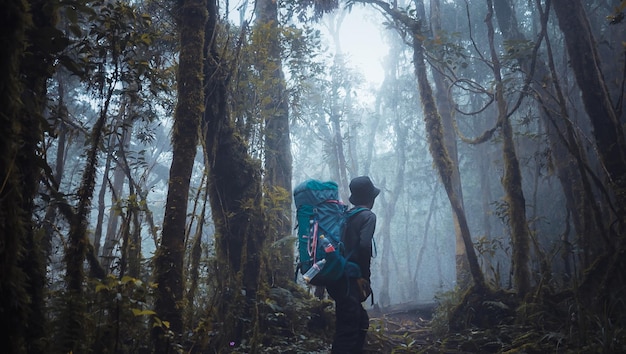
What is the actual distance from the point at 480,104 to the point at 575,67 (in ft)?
47.9

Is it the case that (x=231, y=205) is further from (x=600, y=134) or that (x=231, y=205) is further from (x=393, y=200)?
(x=393, y=200)

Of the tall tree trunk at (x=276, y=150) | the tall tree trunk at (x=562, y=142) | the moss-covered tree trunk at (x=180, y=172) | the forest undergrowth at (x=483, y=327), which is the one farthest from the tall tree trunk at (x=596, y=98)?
the moss-covered tree trunk at (x=180, y=172)

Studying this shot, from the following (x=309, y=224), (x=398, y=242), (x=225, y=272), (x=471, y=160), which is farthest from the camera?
(x=398, y=242)

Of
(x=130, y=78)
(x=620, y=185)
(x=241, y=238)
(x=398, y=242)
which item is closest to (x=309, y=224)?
(x=241, y=238)

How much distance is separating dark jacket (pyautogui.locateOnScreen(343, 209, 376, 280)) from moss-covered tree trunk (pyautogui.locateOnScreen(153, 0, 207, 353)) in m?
1.83

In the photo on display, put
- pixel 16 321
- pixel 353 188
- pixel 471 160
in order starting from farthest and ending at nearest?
pixel 471 160 < pixel 353 188 < pixel 16 321

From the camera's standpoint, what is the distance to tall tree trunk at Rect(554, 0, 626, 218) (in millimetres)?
5512

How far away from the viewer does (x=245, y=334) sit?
5.48 m

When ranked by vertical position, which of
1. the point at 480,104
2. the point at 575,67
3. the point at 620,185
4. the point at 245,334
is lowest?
the point at 245,334

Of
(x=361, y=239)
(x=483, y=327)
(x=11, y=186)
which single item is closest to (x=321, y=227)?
(x=361, y=239)

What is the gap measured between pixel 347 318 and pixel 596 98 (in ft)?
15.7

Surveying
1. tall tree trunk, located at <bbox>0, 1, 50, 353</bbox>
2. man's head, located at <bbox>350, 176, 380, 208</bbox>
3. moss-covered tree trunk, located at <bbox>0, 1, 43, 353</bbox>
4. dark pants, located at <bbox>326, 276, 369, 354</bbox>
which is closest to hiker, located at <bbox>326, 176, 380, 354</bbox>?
dark pants, located at <bbox>326, 276, 369, 354</bbox>

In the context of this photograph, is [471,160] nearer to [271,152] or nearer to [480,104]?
[480,104]

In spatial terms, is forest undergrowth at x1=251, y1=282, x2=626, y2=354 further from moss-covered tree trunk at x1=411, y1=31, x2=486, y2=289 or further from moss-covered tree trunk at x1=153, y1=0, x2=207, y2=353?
moss-covered tree trunk at x1=153, y1=0, x2=207, y2=353
